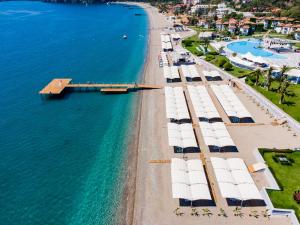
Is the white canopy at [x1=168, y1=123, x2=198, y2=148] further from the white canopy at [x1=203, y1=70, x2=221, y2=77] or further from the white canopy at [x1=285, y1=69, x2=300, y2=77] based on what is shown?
the white canopy at [x1=285, y1=69, x2=300, y2=77]

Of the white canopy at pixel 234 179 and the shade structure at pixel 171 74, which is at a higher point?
the shade structure at pixel 171 74

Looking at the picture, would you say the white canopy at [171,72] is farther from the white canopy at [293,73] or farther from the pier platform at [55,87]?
the white canopy at [293,73]

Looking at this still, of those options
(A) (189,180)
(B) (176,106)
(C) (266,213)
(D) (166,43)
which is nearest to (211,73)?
(B) (176,106)

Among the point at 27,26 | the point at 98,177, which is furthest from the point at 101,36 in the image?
the point at 98,177

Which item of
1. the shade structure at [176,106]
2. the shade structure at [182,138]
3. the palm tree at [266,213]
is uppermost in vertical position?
the shade structure at [176,106]

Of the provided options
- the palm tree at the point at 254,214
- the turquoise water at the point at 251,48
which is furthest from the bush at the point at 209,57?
the palm tree at the point at 254,214

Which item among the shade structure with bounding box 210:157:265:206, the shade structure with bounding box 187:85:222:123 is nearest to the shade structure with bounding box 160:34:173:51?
the shade structure with bounding box 187:85:222:123

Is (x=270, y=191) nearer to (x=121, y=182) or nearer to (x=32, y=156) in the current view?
(x=121, y=182)
